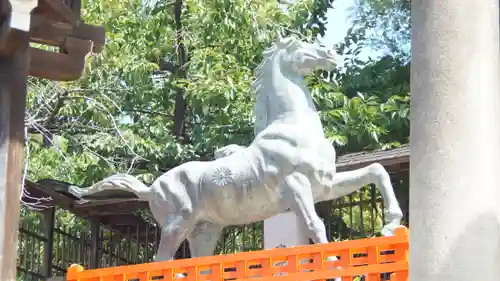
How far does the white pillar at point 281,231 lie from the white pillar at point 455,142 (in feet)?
22.1

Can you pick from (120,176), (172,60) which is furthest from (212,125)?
(120,176)

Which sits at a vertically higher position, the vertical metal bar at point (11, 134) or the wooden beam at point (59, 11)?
the wooden beam at point (59, 11)

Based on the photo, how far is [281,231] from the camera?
9.69 m

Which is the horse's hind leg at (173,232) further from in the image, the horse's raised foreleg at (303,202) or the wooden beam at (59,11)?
the wooden beam at (59,11)

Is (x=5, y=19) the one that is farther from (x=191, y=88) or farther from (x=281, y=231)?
(x=191, y=88)

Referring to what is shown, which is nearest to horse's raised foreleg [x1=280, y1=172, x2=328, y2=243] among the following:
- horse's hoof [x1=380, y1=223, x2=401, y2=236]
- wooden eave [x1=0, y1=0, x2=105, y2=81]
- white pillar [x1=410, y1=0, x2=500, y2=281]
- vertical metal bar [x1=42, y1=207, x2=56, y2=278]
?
horse's hoof [x1=380, y1=223, x2=401, y2=236]

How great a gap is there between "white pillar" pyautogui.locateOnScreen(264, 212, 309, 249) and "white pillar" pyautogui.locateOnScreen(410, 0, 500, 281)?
674cm

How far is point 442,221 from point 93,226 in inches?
415

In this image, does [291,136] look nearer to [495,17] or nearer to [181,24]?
[495,17]

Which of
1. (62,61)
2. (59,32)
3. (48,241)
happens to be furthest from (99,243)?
(59,32)

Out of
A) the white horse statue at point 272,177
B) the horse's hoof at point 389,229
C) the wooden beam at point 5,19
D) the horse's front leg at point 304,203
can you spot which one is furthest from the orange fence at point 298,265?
the wooden beam at point 5,19

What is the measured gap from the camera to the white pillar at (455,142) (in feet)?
8.16

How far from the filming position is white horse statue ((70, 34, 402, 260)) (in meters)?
7.19

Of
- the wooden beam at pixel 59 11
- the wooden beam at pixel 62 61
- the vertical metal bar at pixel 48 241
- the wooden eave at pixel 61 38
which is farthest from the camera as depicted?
the vertical metal bar at pixel 48 241
